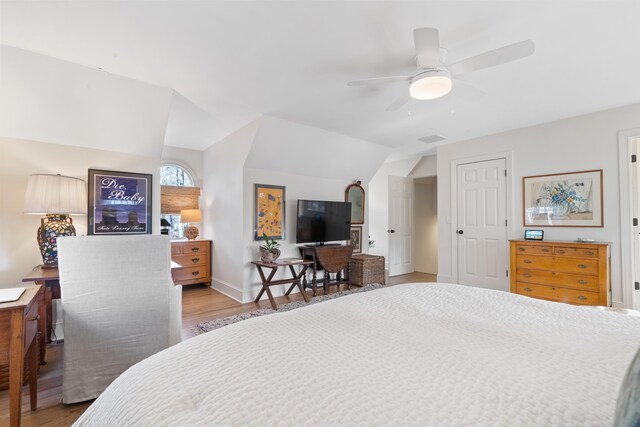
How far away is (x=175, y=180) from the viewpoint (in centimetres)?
504

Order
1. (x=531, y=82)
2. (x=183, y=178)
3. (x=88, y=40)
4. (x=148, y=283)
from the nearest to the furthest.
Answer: (x=148, y=283) → (x=88, y=40) → (x=531, y=82) → (x=183, y=178)

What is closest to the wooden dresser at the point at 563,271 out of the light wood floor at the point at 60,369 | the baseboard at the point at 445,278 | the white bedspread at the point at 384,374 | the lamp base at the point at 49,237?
the baseboard at the point at 445,278

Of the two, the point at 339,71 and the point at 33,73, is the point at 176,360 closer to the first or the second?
the point at 339,71

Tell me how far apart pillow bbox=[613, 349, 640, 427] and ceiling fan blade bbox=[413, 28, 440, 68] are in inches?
69.9

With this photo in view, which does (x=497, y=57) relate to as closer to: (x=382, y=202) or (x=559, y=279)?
(x=559, y=279)

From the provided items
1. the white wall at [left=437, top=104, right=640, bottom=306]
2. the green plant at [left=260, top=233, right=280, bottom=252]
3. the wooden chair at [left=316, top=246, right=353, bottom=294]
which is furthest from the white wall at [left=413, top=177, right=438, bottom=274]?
the green plant at [left=260, top=233, right=280, bottom=252]

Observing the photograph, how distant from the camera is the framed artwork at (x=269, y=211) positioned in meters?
4.01

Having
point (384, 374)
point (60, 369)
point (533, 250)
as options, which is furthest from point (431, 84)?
point (60, 369)

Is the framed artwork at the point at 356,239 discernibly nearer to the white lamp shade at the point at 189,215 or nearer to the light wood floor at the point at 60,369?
the light wood floor at the point at 60,369

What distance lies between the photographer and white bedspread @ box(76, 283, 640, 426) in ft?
1.73

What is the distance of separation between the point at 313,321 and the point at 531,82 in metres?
3.02

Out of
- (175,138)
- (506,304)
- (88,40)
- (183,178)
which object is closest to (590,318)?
(506,304)

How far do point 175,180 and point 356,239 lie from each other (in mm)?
3357

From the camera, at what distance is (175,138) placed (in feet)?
14.6
